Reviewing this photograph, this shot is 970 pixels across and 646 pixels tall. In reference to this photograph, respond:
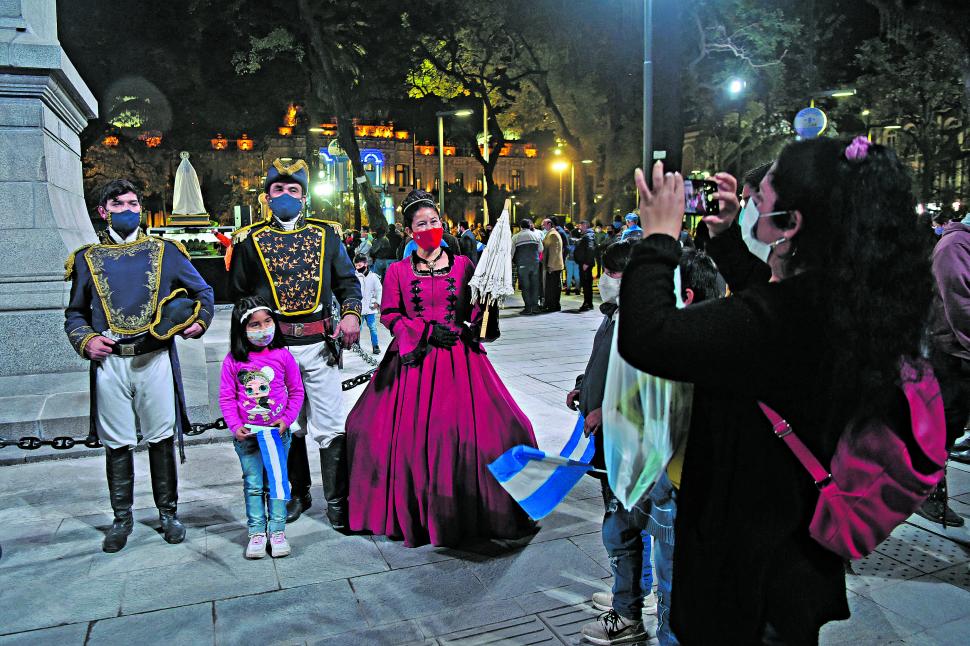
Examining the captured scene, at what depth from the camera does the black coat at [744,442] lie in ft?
5.88

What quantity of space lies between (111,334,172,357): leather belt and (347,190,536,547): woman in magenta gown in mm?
1316

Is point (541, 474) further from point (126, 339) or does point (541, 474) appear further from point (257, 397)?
point (126, 339)

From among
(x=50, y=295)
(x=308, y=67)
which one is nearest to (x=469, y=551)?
(x=50, y=295)

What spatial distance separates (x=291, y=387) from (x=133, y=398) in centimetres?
107

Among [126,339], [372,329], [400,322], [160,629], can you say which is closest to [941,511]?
[400,322]

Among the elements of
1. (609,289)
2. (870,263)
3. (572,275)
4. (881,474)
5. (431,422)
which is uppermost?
(870,263)

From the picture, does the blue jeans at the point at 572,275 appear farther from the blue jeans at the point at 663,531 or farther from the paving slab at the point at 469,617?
the blue jeans at the point at 663,531

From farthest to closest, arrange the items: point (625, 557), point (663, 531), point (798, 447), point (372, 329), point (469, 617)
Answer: point (372, 329) → point (469, 617) → point (625, 557) → point (663, 531) → point (798, 447)

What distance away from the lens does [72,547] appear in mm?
4648

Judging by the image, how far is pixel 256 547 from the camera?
14.7 feet

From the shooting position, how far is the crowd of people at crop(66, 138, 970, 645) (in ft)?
5.86

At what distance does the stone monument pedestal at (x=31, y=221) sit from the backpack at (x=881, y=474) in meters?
7.06

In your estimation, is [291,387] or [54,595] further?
[291,387]

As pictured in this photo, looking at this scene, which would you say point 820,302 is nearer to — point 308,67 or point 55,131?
point 55,131
